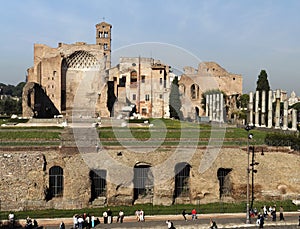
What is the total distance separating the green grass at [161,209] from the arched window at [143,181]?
0.99m

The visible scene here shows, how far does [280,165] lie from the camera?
78.7ft

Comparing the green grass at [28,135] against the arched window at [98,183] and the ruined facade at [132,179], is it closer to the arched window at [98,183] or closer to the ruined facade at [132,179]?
the ruined facade at [132,179]

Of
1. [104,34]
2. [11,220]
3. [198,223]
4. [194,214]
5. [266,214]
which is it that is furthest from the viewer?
[104,34]

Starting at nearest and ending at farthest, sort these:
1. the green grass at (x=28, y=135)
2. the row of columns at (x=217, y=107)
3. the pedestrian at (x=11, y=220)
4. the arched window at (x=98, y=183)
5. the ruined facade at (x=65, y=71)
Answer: the pedestrian at (x=11, y=220)
the arched window at (x=98, y=183)
the green grass at (x=28, y=135)
the row of columns at (x=217, y=107)
the ruined facade at (x=65, y=71)

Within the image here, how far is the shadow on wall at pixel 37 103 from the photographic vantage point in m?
37.1

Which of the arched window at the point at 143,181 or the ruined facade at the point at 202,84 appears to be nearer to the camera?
the arched window at the point at 143,181

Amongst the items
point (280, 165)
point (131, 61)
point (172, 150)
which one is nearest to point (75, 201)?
point (172, 150)

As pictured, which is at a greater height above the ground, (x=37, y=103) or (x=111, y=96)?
(x=111, y=96)

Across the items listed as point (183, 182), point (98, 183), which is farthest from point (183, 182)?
Result: point (98, 183)

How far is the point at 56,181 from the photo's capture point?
73.1 ft

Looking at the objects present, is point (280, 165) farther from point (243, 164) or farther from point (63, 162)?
point (63, 162)

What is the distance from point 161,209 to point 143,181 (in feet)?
7.57

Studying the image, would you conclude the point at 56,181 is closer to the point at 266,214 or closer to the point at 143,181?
the point at 143,181

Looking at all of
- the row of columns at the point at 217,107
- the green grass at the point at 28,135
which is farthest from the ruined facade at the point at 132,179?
the row of columns at the point at 217,107
